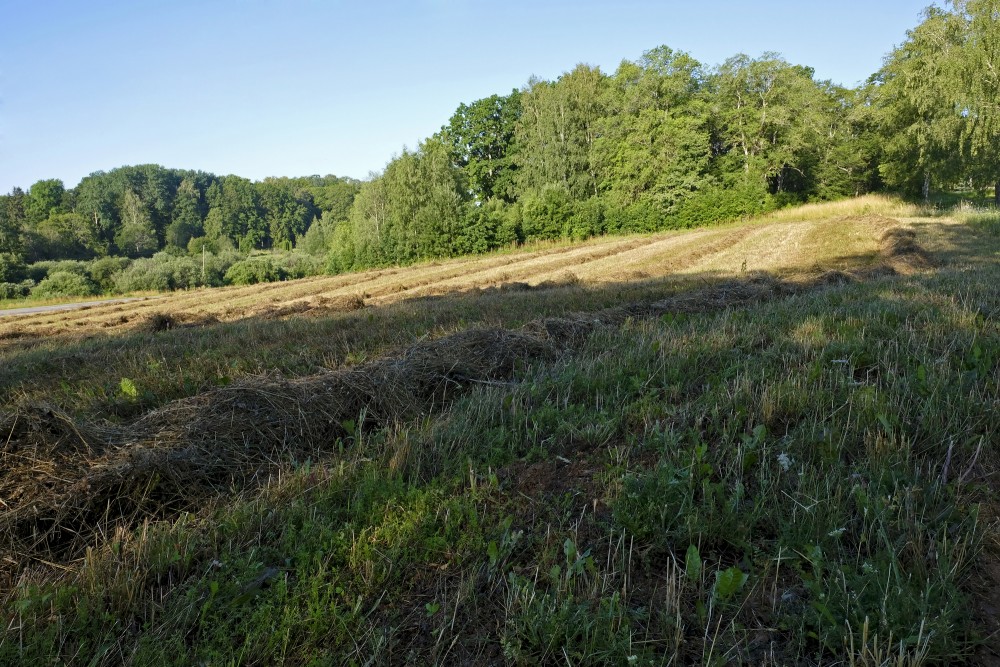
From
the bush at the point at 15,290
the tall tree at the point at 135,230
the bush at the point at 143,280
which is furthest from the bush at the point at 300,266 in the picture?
the tall tree at the point at 135,230

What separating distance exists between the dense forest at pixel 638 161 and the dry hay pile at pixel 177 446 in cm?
3887

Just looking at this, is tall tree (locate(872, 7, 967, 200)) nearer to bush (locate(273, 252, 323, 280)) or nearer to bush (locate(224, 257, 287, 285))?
bush (locate(273, 252, 323, 280))

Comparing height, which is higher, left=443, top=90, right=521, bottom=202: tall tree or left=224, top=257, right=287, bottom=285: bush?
left=443, top=90, right=521, bottom=202: tall tree

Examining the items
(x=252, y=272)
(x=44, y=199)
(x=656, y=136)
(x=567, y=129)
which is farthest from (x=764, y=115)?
(x=44, y=199)

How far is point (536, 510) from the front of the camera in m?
2.64

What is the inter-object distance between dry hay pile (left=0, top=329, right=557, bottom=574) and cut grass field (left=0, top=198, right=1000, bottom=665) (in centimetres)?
2

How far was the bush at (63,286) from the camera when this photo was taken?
4031cm

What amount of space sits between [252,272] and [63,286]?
14306mm

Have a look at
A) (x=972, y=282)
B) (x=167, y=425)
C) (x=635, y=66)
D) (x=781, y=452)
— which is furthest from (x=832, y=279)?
(x=635, y=66)

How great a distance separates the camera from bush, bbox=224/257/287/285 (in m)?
50.2

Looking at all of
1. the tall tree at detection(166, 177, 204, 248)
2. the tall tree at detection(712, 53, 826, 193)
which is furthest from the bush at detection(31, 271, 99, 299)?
the tall tree at detection(712, 53, 826, 193)

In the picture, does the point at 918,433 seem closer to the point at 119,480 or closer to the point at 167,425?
the point at 119,480

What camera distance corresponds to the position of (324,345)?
7.46 metres

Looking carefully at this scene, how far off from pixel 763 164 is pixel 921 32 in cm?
1262
